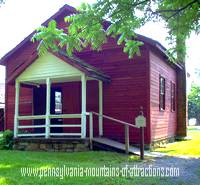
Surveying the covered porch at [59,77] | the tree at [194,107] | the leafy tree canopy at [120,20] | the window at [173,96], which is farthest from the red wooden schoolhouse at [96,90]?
the tree at [194,107]

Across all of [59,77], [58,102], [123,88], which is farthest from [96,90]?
[58,102]

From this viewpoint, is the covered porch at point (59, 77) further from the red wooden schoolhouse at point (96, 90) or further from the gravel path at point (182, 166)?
the gravel path at point (182, 166)

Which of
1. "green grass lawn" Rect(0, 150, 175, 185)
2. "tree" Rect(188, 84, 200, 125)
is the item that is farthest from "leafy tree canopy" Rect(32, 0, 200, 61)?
"tree" Rect(188, 84, 200, 125)

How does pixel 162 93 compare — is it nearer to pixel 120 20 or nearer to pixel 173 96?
pixel 173 96

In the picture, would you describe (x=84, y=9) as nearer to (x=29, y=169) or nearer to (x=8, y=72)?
(x=29, y=169)

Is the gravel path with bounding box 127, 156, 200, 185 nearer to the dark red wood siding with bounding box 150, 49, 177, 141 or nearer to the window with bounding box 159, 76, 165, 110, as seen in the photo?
the dark red wood siding with bounding box 150, 49, 177, 141

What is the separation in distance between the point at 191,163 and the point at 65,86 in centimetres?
811

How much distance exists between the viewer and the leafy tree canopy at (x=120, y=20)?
654 centimetres

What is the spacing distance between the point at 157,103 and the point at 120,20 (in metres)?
10.2

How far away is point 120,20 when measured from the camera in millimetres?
6621

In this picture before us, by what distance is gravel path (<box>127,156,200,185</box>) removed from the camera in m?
8.12

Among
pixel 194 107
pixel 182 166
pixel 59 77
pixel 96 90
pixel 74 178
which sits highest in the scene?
pixel 59 77

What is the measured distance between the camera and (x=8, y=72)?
754 inches

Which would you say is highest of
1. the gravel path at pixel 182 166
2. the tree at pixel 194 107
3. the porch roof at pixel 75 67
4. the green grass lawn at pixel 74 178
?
the porch roof at pixel 75 67
